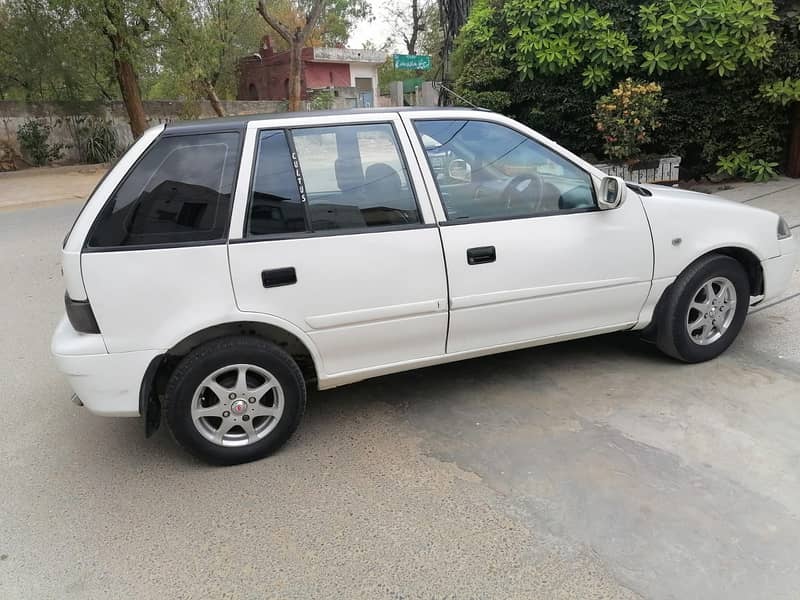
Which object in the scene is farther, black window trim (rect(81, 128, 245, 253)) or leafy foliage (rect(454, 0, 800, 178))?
leafy foliage (rect(454, 0, 800, 178))

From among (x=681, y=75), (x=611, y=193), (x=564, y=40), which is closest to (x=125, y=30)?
(x=564, y=40)

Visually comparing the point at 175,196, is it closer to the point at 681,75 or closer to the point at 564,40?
the point at 564,40

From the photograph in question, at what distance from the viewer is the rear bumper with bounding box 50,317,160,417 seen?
9.61 feet

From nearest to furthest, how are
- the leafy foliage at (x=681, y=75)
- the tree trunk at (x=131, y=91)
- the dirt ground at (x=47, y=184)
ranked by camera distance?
the leafy foliage at (x=681, y=75) < the dirt ground at (x=47, y=184) < the tree trunk at (x=131, y=91)

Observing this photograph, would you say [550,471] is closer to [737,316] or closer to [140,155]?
[737,316]

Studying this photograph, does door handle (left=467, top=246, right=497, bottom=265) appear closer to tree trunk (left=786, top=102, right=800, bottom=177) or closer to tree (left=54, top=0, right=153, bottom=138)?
tree trunk (left=786, top=102, right=800, bottom=177)

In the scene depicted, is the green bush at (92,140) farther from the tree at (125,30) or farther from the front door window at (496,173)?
the front door window at (496,173)

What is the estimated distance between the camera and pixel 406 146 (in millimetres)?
3389

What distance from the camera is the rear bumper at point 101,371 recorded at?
2.93 metres

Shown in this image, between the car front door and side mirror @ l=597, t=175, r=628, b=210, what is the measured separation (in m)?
0.05

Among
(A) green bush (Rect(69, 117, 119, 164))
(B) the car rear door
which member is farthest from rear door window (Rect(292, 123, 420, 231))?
(A) green bush (Rect(69, 117, 119, 164))

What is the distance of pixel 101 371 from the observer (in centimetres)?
295

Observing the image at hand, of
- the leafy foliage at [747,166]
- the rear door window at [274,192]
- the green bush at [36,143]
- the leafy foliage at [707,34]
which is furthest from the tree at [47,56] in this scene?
the rear door window at [274,192]

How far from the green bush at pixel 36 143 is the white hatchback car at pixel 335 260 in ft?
59.0
